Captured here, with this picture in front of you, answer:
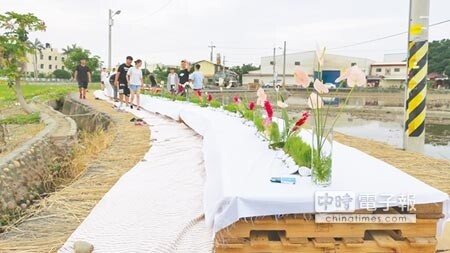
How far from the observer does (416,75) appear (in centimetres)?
607

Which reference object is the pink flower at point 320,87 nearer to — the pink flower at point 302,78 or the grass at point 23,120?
the pink flower at point 302,78

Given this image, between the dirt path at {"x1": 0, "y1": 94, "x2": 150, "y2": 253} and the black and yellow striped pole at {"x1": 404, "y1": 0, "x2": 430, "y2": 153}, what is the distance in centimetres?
348

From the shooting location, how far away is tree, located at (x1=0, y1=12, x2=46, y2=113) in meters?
10.0

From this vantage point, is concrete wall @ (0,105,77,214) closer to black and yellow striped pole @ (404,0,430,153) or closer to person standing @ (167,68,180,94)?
black and yellow striped pole @ (404,0,430,153)

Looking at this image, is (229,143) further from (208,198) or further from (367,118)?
(367,118)

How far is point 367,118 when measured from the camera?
67.5ft

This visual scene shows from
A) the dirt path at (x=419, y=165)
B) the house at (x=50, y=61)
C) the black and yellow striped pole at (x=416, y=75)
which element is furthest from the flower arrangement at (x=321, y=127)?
the house at (x=50, y=61)

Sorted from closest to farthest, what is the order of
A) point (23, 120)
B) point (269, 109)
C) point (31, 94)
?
point (269, 109) → point (23, 120) → point (31, 94)

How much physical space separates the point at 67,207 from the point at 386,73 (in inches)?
2484

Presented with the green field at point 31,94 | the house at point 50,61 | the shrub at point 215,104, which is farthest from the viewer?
the house at point 50,61

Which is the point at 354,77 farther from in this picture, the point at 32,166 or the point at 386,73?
the point at 386,73

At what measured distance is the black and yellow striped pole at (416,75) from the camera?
5.96 meters

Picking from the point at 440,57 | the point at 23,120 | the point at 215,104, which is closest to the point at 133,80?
the point at 23,120

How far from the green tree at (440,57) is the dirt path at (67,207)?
50716 millimetres
